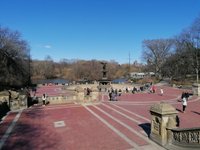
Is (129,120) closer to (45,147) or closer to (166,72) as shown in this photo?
(45,147)

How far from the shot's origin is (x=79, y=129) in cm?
1559

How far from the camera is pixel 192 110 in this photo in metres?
22.4

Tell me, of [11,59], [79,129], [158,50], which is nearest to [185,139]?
[79,129]

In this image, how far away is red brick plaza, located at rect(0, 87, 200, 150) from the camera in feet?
41.2

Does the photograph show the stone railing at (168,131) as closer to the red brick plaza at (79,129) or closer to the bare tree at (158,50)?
the red brick plaza at (79,129)

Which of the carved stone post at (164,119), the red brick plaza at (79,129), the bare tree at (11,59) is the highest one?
the bare tree at (11,59)

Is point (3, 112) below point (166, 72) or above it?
below

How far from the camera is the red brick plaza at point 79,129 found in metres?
12.6

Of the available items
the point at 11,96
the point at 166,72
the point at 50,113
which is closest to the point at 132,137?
the point at 50,113

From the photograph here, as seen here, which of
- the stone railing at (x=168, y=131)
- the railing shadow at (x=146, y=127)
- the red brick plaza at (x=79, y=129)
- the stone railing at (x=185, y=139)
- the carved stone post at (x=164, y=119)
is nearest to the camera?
the stone railing at (x=185, y=139)

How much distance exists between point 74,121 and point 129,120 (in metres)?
3.94

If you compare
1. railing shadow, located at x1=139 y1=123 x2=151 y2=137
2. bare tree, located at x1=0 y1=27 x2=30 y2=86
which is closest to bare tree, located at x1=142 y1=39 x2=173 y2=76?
bare tree, located at x1=0 y1=27 x2=30 y2=86

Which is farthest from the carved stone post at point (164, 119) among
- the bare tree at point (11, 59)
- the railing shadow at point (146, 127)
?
the bare tree at point (11, 59)

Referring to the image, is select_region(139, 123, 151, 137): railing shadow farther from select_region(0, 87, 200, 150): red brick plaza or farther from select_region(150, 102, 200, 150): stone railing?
select_region(150, 102, 200, 150): stone railing
